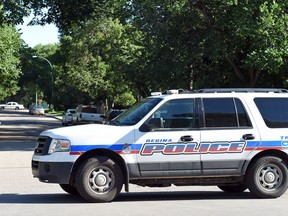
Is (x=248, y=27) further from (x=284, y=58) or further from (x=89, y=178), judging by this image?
(x=89, y=178)

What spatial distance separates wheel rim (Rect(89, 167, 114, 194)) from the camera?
395 inches

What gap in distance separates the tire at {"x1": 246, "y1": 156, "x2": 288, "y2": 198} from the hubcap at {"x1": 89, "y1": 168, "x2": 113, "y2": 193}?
2.48 meters

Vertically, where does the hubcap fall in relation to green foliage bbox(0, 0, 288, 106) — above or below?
A: below

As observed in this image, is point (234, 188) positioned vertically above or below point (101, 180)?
below

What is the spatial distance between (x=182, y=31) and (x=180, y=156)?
73.0 feet

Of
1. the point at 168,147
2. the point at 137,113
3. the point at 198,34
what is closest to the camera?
the point at 168,147

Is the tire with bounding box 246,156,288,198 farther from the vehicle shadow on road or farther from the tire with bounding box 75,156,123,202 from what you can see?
the tire with bounding box 75,156,123,202

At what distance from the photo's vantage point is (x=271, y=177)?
10.7 meters

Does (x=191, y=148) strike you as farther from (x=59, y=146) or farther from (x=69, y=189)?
(x=69, y=189)

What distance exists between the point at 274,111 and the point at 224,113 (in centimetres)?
97

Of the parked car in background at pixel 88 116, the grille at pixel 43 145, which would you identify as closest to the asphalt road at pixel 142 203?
the grille at pixel 43 145

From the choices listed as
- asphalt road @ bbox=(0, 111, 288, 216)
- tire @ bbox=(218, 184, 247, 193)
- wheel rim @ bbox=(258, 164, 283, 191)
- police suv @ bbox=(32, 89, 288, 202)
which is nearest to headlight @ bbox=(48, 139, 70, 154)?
police suv @ bbox=(32, 89, 288, 202)

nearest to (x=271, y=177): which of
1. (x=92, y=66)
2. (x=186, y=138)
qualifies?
(x=186, y=138)

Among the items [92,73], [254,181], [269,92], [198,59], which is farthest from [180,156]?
[92,73]
